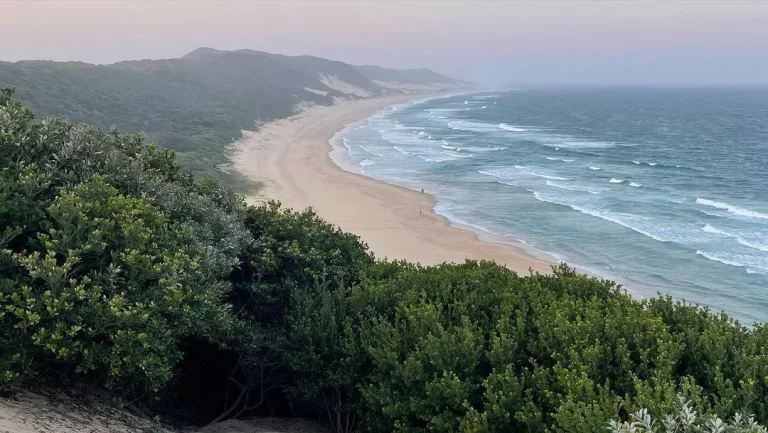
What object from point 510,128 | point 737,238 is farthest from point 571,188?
point 510,128

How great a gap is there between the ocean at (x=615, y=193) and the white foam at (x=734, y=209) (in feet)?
0.39

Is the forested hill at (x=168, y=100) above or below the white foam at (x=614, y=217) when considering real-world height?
above

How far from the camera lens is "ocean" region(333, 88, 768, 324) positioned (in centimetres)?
2812

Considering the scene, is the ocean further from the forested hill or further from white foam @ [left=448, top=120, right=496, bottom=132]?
the forested hill

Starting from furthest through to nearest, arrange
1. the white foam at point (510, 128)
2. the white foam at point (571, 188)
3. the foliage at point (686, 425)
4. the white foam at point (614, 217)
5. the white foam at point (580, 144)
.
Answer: the white foam at point (510, 128) → the white foam at point (580, 144) → the white foam at point (571, 188) → the white foam at point (614, 217) → the foliage at point (686, 425)

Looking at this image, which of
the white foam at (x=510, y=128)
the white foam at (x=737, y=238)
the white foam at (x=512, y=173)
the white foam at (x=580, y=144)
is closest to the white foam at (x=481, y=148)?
the white foam at (x=580, y=144)

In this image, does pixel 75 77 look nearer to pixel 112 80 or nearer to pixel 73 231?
pixel 112 80

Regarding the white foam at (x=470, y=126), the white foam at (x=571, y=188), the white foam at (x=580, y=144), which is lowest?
the white foam at (x=571, y=188)

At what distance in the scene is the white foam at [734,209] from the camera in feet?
123

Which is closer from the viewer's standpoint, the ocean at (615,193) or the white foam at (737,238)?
the ocean at (615,193)

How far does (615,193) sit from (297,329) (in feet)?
128

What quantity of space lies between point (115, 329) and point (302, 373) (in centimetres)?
384

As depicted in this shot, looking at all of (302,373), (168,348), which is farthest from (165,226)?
(302,373)

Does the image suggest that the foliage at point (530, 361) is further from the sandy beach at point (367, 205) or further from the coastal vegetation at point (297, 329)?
the sandy beach at point (367, 205)
